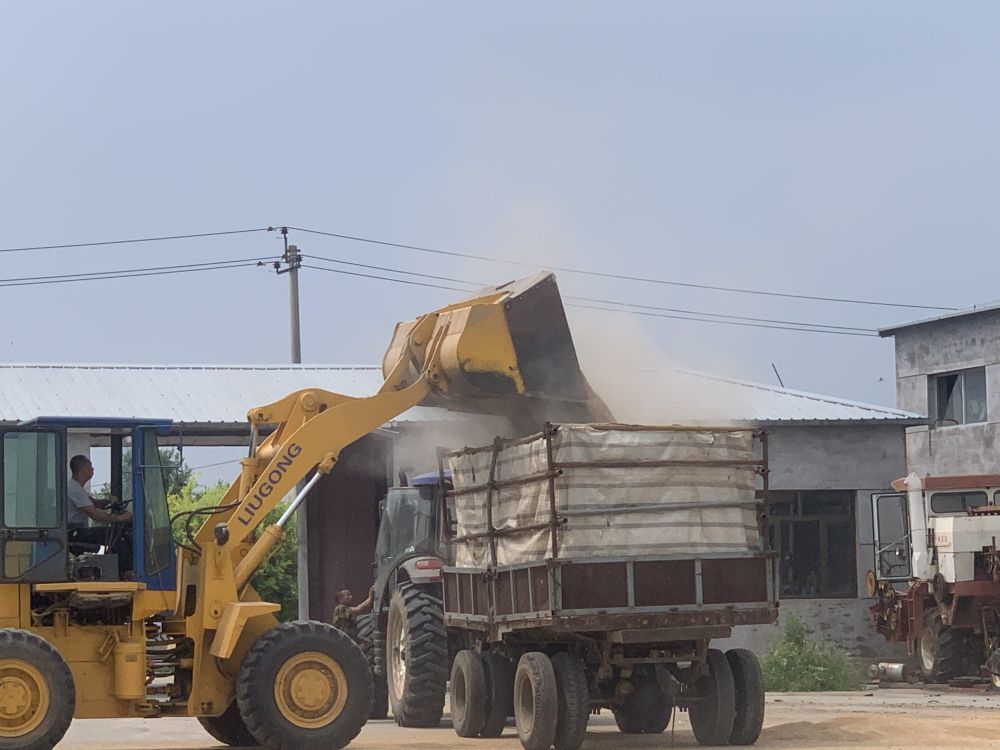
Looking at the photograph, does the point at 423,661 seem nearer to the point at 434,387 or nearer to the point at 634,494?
the point at 434,387

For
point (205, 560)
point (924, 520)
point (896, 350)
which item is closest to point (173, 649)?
point (205, 560)

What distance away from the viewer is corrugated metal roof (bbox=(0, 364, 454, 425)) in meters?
26.8

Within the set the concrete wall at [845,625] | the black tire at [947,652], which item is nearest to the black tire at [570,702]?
the black tire at [947,652]

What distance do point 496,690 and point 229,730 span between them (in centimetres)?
240

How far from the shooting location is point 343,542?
97.3 feet

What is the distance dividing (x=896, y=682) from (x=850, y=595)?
3544mm

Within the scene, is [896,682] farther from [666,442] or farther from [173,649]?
[173,649]

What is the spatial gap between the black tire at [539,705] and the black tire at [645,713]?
1575 millimetres

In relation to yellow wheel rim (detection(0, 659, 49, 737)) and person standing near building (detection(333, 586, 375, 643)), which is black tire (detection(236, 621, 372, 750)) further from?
person standing near building (detection(333, 586, 375, 643))

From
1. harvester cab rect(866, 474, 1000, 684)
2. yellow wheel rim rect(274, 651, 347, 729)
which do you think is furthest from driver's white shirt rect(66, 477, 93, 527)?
harvester cab rect(866, 474, 1000, 684)

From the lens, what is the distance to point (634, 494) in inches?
558

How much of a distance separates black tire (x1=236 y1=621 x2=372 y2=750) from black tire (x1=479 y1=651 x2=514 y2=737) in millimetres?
1623

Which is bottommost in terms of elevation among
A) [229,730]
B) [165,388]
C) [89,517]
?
[229,730]

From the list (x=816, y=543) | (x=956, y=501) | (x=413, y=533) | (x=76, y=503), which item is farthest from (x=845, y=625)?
(x=76, y=503)
